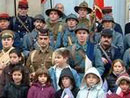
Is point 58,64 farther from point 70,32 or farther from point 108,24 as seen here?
point 108,24

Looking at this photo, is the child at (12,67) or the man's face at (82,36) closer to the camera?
the child at (12,67)

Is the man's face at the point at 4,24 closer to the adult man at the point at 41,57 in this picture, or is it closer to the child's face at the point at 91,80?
the adult man at the point at 41,57

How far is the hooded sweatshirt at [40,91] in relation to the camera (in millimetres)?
10180

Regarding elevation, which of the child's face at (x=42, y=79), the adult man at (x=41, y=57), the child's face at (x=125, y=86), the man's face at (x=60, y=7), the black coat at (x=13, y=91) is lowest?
the black coat at (x=13, y=91)

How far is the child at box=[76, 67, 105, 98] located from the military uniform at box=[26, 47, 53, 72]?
3.65ft

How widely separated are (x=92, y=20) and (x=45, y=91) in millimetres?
1740

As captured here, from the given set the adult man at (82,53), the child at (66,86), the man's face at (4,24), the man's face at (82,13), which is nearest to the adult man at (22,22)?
the man's face at (4,24)

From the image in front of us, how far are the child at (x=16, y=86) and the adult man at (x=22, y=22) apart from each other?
268 centimetres

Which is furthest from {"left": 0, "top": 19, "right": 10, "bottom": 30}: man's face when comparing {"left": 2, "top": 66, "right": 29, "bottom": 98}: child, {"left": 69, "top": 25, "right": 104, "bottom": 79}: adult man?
{"left": 2, "top": 66, "right": 29, "bottom": 98}: child

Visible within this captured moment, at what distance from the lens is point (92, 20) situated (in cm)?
1120

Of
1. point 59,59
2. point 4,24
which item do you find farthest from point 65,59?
point 4,24

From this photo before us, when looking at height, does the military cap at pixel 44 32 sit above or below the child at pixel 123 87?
above

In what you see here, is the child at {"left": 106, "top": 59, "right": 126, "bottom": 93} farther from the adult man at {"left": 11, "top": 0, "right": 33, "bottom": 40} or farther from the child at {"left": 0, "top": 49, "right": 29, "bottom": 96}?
the adult man at {"left": 11, "top": 0, "right": 33, "bottom": 40}

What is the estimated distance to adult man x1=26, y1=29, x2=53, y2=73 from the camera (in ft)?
36.2
